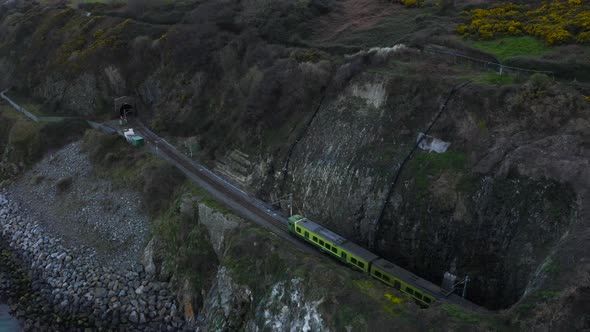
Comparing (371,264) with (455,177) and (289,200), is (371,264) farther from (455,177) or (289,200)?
(289,200)

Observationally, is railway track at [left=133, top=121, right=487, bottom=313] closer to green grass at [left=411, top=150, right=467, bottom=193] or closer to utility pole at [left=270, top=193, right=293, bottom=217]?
utility pole at [left=270, top=193, right=293, bottom=217]

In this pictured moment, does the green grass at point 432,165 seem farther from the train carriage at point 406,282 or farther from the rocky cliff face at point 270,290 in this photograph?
the rocky cliff face at point 270,290

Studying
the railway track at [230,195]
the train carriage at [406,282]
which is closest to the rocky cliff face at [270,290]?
the train carriage at [406,282]

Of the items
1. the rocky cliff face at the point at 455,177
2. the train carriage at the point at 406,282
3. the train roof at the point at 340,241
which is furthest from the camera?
the train roof at the point at 340,241

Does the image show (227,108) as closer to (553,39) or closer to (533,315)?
(553,39)

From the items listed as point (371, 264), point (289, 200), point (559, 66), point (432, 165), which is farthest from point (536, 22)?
point (371, 264)

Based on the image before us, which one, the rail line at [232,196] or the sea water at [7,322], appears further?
the sea water at [7,322]
